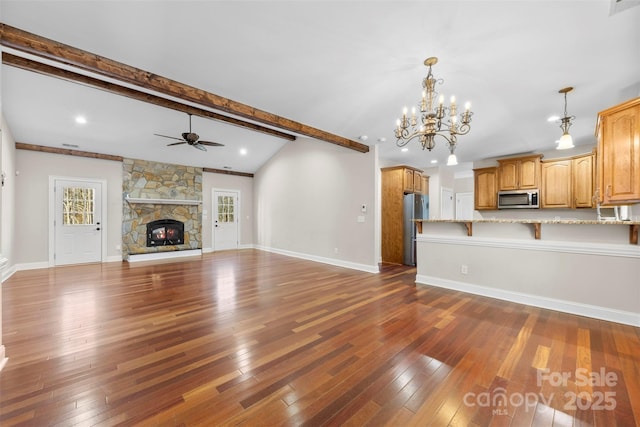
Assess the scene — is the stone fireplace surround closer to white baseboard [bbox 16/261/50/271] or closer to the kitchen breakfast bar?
white baseboard [bbox 16/261/50/271]

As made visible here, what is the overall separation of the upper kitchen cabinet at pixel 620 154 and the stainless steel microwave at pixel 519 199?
272 cm

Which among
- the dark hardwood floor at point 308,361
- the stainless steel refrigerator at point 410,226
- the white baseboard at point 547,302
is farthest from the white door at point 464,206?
the dark hardwood floor at point 308,361

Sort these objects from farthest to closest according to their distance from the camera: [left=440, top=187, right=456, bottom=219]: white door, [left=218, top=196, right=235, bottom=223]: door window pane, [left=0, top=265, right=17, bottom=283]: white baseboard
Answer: [left=218, top=196, right=235, bottom=223]: door window pane < [left=440, top=187, right=456, bottom=219]: white door < [left=0, top=265, right=17, bottom=283]: white baseboard

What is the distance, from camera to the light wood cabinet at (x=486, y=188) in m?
6.02

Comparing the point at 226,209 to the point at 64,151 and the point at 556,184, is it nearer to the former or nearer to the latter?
the point at 64,151

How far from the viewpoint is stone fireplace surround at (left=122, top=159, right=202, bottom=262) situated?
22.3 feet

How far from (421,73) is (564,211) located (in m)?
4.81

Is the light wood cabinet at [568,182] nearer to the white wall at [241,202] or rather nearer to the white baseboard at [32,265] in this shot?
the white wall at [241,202]

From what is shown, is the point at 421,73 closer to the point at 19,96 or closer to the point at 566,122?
the point at 566,122

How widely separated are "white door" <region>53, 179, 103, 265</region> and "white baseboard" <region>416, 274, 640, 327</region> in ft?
25.5

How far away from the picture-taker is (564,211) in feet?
17.6

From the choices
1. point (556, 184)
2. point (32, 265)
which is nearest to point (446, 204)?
point (556, 184)

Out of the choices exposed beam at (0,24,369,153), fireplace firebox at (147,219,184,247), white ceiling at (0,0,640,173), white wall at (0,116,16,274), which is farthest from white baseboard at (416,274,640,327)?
white wall at (0,116,16,274)

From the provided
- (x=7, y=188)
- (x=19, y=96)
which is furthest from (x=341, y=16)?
(x=7, y=188)
